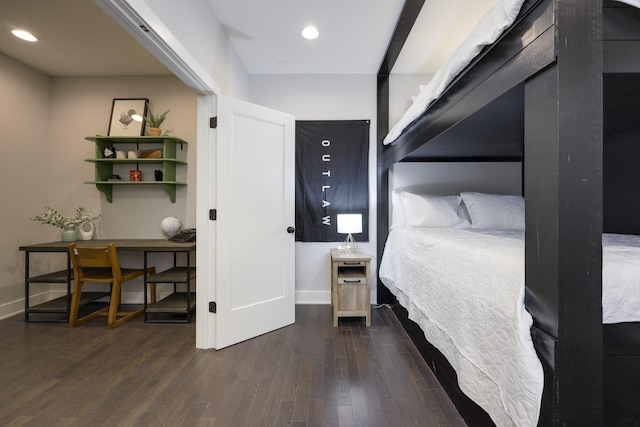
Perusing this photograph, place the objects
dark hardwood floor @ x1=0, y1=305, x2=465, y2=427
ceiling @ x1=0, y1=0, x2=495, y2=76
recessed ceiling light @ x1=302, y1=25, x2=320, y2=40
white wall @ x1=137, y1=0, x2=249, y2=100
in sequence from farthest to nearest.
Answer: recessed ceiling light @ x1=302, y1=25, x2=320, y2=40
ceiling @ x1=0, y1=0, x2=495, y2=76
white wall @ x1=137, y1=0, x2=249, y2=100
dark hardwood floor @ x1=0, y1=305, x2=465, y2=427

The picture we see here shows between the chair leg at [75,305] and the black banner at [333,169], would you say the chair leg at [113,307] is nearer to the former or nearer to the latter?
the chair leg at [75,305]

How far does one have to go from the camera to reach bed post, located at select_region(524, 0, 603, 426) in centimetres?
73

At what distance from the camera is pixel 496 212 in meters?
2.45

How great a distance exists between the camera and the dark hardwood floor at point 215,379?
4.69ft

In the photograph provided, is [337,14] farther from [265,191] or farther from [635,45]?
[635,45]

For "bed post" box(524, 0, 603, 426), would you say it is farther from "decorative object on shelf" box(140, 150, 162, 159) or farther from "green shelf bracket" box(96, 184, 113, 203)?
"green shelf bracket" box(96, 184, 113, 203)

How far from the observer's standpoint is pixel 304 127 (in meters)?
3.11

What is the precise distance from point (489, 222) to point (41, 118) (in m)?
4.90

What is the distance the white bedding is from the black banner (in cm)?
134

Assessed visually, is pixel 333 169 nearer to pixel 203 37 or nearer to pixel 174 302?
pixel 203 37

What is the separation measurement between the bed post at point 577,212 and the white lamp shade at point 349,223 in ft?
6.67

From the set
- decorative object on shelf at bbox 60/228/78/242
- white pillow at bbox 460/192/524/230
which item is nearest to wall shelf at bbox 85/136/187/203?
decorative object on shelf at bbox 60/228/78/242

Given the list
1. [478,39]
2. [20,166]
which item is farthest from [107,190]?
[478,39]

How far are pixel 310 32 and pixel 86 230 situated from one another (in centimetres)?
322
